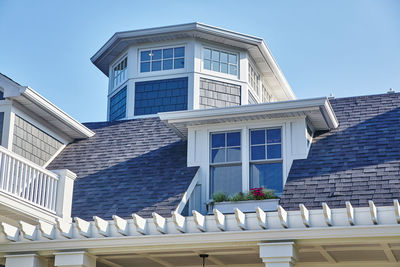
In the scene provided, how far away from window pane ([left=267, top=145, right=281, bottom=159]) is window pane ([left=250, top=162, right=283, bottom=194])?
0.45ft

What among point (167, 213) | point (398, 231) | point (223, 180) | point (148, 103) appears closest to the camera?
point (398, 231)

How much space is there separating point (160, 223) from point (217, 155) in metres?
3.49

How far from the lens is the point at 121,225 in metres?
10.1

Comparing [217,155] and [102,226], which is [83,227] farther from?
[217,155]

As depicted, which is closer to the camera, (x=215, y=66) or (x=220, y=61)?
(x=215, y=66)

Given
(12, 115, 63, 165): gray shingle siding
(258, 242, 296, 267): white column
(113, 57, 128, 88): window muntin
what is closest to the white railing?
(12, 115, 63, 165): gray shingle siding

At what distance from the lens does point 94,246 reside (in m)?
10.3

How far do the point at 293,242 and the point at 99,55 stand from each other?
1104cm

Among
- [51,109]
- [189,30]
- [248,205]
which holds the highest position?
[189,30]

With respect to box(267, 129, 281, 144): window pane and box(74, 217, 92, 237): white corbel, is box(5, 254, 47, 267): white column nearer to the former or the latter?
box(74, 217, 92, 237): white corbel

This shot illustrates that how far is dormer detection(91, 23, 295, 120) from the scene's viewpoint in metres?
17.3

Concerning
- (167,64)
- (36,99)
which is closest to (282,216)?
(36,99)

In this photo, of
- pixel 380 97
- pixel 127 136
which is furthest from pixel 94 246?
pixel 380 97

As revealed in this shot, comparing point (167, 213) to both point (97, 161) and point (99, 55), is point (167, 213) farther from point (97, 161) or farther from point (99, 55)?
point (99, 55)
